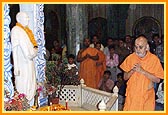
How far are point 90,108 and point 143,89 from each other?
211cm

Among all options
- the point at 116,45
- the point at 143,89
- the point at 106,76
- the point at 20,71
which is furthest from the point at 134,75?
the point at 116,45

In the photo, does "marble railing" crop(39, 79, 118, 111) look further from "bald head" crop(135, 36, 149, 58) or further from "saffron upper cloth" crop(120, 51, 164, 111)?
"bald head" crop(135, 36, 149, 58)

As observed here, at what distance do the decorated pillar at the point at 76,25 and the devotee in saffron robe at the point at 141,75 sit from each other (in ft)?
18.2

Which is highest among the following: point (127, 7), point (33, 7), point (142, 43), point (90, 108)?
point (127, 7)

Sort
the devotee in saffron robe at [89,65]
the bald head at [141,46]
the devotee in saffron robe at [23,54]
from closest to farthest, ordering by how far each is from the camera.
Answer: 1. the bald head at [141,46]
2. the devotee in saffron robe at [23,54]
3. the devotee in saffron robe at [89,65]

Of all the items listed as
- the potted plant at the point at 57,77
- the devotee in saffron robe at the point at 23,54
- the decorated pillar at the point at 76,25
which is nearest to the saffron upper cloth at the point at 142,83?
the devotee in saffron robe at the point at 23,54

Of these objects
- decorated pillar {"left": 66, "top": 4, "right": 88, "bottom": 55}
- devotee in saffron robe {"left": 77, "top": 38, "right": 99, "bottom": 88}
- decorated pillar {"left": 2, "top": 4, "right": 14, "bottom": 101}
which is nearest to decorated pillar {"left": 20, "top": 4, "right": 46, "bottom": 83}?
decorated pillar {"left": 2, "top": 4, "right": 14, "bottom": 101}

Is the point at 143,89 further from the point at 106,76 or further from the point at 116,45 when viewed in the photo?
the point at 116,45

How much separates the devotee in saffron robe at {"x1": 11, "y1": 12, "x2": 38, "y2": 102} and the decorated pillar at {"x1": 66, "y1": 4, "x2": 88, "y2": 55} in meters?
5.16

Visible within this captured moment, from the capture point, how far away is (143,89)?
4.64 metres

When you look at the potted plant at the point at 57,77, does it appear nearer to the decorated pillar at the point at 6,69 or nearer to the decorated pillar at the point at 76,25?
the decorated pillar at the point at 6,69

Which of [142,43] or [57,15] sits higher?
[57,15]

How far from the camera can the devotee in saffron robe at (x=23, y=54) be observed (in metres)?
4.87

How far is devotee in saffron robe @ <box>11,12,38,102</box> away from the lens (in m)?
4.87
